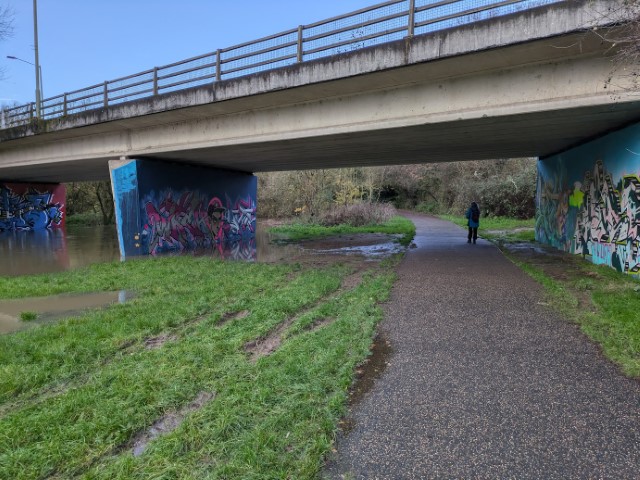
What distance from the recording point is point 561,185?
45.0ft

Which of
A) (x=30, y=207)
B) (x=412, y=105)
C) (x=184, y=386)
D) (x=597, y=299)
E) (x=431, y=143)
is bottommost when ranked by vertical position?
(x=184, y=386)

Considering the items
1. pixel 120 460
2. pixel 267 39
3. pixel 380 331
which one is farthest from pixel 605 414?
pixel 267 39

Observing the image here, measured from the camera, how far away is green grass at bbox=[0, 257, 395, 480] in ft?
9.68

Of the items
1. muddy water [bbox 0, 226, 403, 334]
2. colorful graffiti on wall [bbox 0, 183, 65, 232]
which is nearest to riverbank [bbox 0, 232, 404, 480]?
muddy water [bbox 0, 226, 403, 334]

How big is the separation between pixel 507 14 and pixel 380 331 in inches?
242

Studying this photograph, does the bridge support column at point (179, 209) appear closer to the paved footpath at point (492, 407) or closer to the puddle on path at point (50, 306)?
the puddle on path at point (50, 306)

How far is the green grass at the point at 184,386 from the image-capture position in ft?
→ 9.68

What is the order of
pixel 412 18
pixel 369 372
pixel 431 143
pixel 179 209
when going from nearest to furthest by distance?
pixel 369 372 → pixel 412 18 → pixel 431 143 → pixel 179 209

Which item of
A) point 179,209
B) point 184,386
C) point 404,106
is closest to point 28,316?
point 184,386

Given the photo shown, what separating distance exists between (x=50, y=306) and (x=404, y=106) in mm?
8494

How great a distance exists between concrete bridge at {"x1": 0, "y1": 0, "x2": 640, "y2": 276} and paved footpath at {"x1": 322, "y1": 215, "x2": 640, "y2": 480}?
3.71m

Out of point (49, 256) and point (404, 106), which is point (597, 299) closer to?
point (404, 106)

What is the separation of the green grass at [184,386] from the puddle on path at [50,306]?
630 millimetres

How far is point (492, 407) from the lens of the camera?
361 cm
